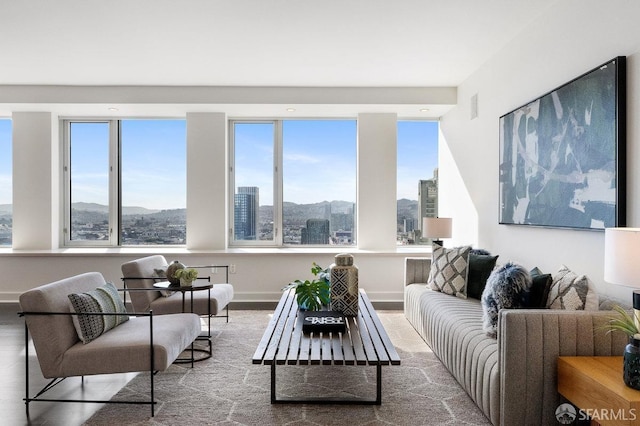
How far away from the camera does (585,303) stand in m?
2.47

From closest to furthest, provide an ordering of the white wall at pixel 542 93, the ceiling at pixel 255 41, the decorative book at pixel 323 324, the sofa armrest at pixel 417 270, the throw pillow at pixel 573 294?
1. the throw pillow at pixel 573 294
2. the white wall at pixel 542 93
3. the decorative book at pixel 323 324
4. the ceiling at pixel 255 41
5. the sofa armrest at pixel 417 270

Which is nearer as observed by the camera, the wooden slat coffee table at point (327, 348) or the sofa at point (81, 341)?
the wooden slat coffee table at point (327, 348)

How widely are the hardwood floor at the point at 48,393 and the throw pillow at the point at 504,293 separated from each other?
2.57 m

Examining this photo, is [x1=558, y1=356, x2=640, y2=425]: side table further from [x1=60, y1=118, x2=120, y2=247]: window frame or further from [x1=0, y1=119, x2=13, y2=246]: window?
[x1=0, y1=119, x2=13, y2=246]: window

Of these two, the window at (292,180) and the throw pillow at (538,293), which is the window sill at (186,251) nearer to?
the window at (292,180)

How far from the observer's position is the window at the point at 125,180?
646 centimetres

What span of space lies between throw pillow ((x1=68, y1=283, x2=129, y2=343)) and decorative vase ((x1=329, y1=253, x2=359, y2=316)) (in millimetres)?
1593

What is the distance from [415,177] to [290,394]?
13.7 feet

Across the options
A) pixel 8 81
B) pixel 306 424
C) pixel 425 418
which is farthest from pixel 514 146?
pixel 8 81

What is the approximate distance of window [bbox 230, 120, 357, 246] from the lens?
255 inches

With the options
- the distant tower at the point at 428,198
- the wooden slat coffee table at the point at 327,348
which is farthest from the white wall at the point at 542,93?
the wooden slat coffee table at the point at 327,348

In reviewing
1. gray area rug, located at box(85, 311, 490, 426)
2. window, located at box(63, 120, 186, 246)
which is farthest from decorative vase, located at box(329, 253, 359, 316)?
window, located at box(63, 120, 186, 246)

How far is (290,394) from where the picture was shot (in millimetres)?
3027

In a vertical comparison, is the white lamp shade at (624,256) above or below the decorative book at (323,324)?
above
